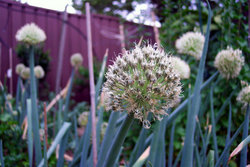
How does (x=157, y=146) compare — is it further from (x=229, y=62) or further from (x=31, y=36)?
(x=31, y=36)

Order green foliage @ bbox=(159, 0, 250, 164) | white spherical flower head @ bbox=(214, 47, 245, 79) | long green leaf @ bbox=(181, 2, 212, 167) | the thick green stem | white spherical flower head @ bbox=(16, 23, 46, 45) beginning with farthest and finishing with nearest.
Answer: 1. green foliage @ bbox=(159, 0, 250, 164)
2. white spherical flower head @ bbox=(16, 23, 46, 45)
3. white spherical flower head @ bbox=(214, 47, 245, 79)
4. long green leaf @ bbox=(181, 2, 212, 167)
5. the thick green stem

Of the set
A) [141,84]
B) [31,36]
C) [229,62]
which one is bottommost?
[141,84]

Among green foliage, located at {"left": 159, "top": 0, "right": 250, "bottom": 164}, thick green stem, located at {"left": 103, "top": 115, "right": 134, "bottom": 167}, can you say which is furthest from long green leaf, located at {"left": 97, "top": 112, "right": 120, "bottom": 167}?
green foliage, located at {"left": 159, "top": 0, "right": 250, "bottom": 164}

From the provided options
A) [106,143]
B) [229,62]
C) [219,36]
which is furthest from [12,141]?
[219,36]

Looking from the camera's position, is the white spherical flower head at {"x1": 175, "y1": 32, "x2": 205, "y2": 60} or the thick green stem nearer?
the thick green stem

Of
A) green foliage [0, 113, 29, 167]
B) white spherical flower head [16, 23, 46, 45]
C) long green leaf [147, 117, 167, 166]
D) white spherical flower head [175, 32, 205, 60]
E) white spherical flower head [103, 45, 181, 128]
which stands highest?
white spherical flower head [16, 23, 46, 45]

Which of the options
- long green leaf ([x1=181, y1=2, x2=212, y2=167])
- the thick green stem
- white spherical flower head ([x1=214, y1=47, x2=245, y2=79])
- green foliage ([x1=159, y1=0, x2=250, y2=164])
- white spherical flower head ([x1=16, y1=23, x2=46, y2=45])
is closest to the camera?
the thick green stem

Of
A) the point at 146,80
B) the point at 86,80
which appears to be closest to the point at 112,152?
the point at 146,80

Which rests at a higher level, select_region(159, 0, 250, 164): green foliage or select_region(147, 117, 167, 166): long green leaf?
select_region(159, 0, 250, 164): green foliage

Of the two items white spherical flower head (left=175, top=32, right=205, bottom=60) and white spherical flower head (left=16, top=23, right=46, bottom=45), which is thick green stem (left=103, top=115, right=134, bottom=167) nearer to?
white spherical flower head (left=175, top=32, right=205, bottom=60)
